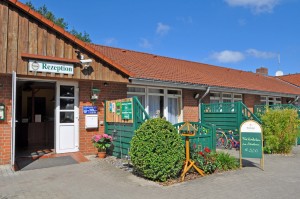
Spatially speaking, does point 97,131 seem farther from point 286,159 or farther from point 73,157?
point 286,159

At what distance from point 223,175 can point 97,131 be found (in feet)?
14.6

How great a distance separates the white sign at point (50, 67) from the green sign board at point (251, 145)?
556cm

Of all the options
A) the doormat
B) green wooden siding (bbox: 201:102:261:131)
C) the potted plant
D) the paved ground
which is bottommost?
the paved ground

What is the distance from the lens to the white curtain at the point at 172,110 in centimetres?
1229

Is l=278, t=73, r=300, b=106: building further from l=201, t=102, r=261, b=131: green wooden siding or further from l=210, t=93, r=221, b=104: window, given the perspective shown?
l=201, t=102, r=261, b=131: green wooden siding

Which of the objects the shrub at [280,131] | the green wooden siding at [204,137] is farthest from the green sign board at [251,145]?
the shrub at [280,131]

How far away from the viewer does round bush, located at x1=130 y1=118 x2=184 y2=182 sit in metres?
6.41

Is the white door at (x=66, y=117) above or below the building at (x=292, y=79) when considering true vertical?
below

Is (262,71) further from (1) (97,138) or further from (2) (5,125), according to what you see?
(2) (5,125)

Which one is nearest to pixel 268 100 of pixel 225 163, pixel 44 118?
pixel 225 163

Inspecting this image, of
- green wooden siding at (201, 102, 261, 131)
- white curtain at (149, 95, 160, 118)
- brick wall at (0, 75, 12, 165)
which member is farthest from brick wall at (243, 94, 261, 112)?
brick wall at (0, 75, 12, 165)

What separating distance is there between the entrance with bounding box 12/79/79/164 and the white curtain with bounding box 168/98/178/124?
14.6 feet

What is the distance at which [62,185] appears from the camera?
20.0ft

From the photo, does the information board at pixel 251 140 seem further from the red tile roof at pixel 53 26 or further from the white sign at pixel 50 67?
the white sign at pixel 50 67
